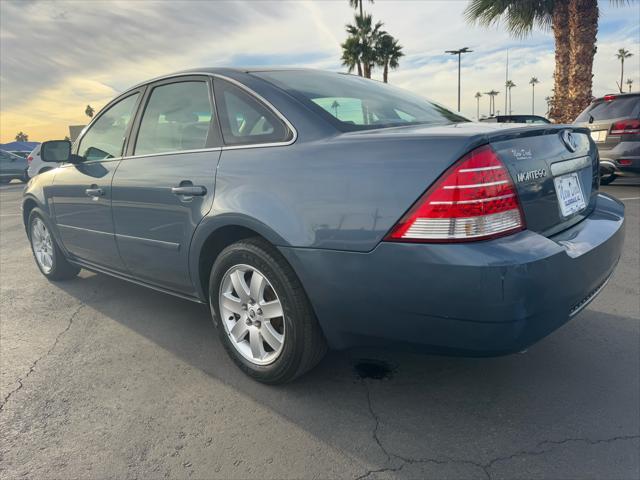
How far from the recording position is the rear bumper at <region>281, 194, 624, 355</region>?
182 centimetres

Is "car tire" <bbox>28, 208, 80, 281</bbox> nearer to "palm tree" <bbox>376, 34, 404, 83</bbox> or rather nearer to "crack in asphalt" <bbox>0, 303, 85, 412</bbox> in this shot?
"crack in asphalt" <bbox>0, 303, 85, 412</bbox>

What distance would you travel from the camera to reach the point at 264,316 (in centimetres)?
249

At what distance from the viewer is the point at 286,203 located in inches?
88.1

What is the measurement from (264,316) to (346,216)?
2.45 feet

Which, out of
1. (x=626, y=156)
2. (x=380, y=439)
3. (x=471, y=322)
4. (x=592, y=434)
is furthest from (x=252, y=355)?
(x=626, y=156)

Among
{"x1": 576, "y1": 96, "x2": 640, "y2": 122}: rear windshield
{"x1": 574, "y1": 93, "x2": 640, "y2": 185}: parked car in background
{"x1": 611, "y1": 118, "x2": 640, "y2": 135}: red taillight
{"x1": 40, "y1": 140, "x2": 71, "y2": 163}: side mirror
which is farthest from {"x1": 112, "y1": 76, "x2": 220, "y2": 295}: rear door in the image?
{"x1": 576, "y1": 96, "x2": 640, "y2": 122}: rear windshield

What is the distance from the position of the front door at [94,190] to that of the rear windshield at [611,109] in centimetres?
760

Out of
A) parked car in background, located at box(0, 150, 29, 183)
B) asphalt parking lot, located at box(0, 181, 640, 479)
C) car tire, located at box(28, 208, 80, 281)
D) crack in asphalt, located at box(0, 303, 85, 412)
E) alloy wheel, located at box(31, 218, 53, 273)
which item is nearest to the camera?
asphalt parking lot, located at box(0, 181, 640, 479)

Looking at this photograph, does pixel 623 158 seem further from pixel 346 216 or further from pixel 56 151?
pixel 56 151

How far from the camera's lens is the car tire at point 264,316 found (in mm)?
2301

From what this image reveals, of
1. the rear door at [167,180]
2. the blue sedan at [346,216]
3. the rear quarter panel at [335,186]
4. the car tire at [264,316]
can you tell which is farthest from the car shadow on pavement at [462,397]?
the rear quarter panel at [335,186]

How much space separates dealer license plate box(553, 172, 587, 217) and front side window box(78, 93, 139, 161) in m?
2.61

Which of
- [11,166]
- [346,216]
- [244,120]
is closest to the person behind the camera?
[346,216]

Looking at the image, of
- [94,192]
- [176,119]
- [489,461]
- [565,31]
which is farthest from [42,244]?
[565,31]
